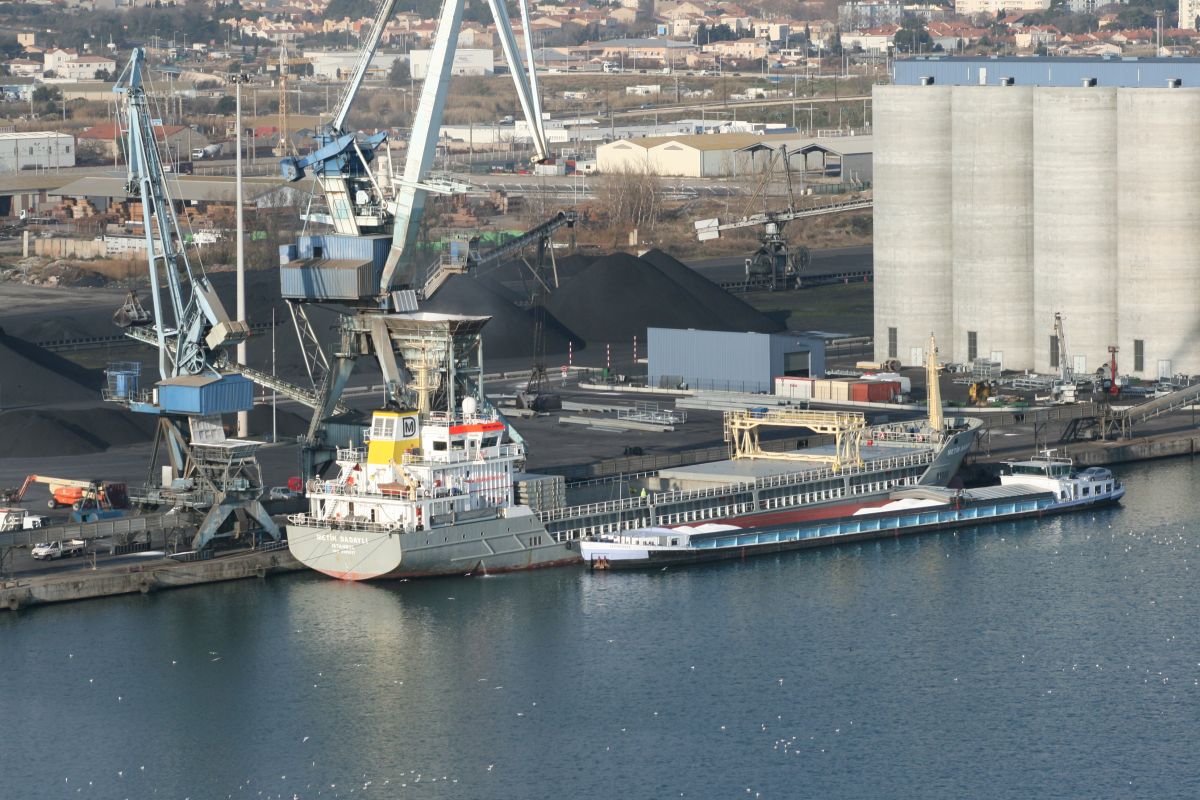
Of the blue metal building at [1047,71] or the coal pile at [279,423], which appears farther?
the blue metal building at [1047,71]

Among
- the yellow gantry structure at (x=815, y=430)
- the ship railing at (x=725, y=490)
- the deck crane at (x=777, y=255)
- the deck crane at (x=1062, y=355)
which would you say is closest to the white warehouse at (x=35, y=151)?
the deck crane at (x=777, y=255)

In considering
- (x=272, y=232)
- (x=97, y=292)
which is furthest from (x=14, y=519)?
(x=272, y=232)

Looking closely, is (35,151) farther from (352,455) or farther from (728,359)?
(352,455)

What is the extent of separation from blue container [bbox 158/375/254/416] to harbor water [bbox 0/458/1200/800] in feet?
20.1

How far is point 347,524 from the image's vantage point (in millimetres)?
70062

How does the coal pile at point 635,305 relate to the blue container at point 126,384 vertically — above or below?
above

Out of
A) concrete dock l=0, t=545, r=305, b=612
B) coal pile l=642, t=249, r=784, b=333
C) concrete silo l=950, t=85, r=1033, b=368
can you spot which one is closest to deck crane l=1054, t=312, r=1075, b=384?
concrete silo l=950, t=85, r=1033, b=368

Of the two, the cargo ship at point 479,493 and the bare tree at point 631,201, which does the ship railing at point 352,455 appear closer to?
the cargo ship at point 479,493

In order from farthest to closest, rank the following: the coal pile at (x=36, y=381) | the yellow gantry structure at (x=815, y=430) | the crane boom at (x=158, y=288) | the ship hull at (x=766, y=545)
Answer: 1. the coal pile at (x=36, y=381)
2. the yellow gantry structure at (x=815, y=430)
3. the crane boom at (x=158, y=288)
4. the ship hull at (x=766, y=545)

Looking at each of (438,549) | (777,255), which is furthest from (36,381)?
(777,255)

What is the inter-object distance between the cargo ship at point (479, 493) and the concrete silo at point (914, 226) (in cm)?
3170

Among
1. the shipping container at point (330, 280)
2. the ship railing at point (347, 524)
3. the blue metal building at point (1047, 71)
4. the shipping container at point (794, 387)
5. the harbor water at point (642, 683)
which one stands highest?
the blue metal building at point (1047, 71)

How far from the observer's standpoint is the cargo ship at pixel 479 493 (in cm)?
6994

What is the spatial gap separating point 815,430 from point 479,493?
15542 millimetres
